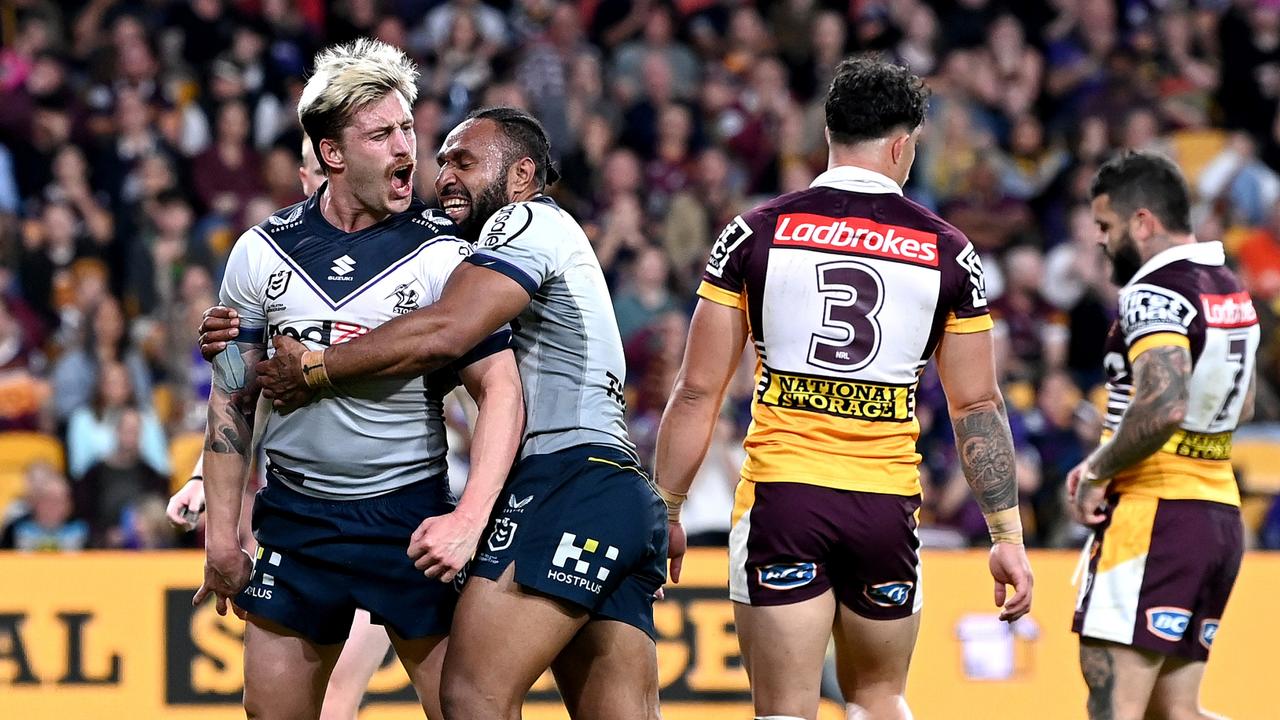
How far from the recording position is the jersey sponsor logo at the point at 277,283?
15.6 feet

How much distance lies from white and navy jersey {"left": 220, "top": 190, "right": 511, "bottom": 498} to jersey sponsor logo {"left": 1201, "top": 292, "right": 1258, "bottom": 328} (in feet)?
9.04

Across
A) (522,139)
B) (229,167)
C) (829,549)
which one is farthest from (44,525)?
(829,549)

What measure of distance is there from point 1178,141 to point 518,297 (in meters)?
11.7

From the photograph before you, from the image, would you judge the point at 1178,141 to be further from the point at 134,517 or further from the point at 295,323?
the point at 295,323

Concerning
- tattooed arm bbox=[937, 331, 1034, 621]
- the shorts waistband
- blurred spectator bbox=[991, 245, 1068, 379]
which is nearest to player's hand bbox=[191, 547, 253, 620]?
the shorts waistband

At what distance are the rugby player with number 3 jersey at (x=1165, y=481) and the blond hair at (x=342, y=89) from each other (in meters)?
2.87

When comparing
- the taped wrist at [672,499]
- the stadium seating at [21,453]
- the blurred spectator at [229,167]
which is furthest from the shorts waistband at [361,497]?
the blurred spectator at [229,167]

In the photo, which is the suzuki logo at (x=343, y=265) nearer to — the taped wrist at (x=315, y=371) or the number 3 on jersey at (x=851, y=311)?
the taped wrist at (x=315, y=371)

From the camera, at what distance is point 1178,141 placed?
48.8ft

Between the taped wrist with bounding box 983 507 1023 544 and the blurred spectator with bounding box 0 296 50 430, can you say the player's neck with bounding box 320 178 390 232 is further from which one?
the blurred spectator with bounding box 0 296 50 430

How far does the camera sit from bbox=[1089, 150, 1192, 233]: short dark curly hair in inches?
244

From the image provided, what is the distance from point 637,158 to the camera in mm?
14000

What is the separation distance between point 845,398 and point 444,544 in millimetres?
1410

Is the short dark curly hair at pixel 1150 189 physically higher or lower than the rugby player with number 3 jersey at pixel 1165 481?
higher
